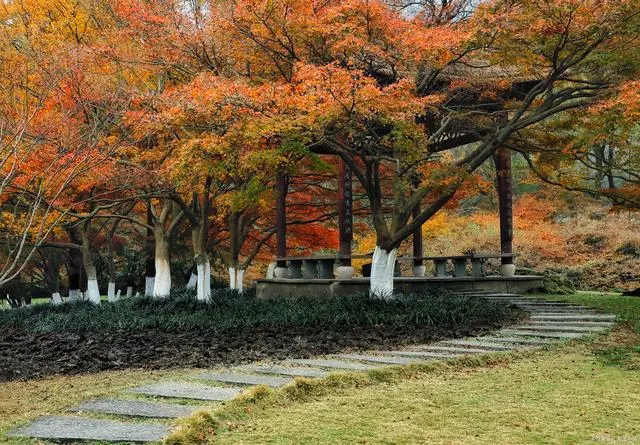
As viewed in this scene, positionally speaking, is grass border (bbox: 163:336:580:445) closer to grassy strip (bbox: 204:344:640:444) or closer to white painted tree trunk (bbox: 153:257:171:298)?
grassy strip (bbox: 204:344:640:444)

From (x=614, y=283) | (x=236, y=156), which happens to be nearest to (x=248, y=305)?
(x=236, y=156)

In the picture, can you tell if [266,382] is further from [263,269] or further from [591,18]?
[263,269]

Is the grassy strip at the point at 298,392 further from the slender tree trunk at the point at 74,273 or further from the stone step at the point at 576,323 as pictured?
the slender tree trunk at the point at 74,273

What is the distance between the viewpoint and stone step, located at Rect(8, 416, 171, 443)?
355 cm

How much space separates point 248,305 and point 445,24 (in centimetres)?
643

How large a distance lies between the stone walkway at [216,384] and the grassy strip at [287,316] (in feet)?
3.40

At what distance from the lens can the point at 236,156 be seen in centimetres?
1098

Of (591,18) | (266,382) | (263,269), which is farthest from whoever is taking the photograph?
(263,269)

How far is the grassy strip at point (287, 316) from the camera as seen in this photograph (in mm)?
9453

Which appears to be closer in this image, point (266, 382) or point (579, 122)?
point (266, 382)

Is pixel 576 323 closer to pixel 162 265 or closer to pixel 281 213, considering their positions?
pixel 281 213

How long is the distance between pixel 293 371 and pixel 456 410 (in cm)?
178

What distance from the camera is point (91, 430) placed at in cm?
374

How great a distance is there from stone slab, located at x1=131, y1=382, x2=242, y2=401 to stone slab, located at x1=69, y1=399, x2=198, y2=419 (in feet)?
0.81
